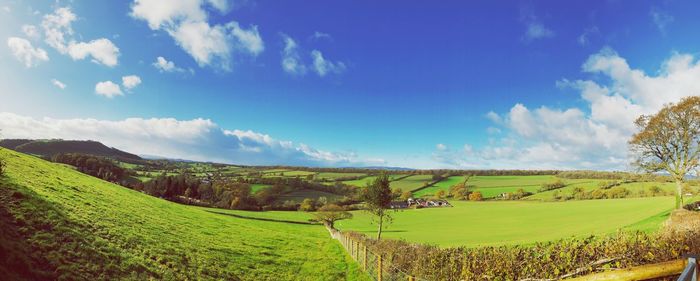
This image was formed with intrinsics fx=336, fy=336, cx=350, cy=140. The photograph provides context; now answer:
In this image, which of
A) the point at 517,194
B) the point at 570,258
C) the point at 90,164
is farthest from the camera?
the point at 517,194

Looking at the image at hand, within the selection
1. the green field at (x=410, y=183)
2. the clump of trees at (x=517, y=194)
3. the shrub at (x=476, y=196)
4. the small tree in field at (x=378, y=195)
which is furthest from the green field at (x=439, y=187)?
the small tree in field at (x=378, y=195)

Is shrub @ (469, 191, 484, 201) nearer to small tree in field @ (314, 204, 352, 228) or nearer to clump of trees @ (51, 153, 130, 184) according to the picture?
small tree in field @ (314, 204, 352, 228)

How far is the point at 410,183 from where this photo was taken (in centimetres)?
12600

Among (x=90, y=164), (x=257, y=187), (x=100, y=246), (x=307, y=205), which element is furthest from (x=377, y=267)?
(x=257, y=187)

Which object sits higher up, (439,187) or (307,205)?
(439,187)

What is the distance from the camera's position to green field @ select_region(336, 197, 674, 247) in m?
38.2

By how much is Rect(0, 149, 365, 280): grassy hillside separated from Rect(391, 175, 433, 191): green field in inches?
3690

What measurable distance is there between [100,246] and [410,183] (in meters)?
117

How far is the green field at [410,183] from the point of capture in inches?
4676

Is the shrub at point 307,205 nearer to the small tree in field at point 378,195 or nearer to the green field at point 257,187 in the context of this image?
the green field at point 257,187

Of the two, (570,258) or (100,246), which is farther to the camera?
(100,246)

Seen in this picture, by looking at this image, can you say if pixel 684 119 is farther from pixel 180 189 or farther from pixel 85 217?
pixel 180 189

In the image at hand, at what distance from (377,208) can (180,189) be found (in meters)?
81.8

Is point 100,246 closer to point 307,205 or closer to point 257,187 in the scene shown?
point 307,205
